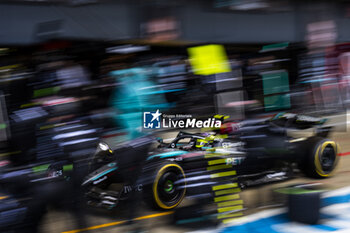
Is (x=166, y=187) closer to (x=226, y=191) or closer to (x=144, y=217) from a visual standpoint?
(x=144, y=217)

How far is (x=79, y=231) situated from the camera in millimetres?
2951

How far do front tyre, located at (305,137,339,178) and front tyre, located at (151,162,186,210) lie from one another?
6.16 ft

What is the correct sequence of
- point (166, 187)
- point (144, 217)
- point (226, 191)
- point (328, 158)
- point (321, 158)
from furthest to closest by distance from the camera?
point (328, 158), point (321, 158), point (166, 187), point (144, 217), point (226, 191)

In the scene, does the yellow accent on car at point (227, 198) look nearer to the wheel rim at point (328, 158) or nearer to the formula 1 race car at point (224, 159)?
the formula 1 race car at point (224, 159)

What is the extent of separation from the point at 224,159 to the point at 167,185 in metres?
0.82

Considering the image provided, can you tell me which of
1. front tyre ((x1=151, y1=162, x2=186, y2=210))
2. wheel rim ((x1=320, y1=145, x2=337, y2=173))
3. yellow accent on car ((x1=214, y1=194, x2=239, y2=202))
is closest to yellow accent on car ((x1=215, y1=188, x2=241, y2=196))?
yellow accent on car ((x1=214, y1=194, x2=239, y2=202))

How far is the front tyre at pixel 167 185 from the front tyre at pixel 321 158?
73.9 inches

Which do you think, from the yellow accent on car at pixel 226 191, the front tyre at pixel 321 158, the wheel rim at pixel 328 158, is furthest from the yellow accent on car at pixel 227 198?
the wheel rim at pixel 328 158

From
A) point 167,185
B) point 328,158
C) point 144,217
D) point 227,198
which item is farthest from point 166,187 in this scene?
point 328,158

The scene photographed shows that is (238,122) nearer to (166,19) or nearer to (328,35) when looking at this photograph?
(166,19)

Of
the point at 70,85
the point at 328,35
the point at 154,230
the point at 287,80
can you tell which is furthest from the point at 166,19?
the point at 154,230

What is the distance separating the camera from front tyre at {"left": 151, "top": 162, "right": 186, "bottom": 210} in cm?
391

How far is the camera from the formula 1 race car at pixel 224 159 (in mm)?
3383

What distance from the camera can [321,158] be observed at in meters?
5.05
